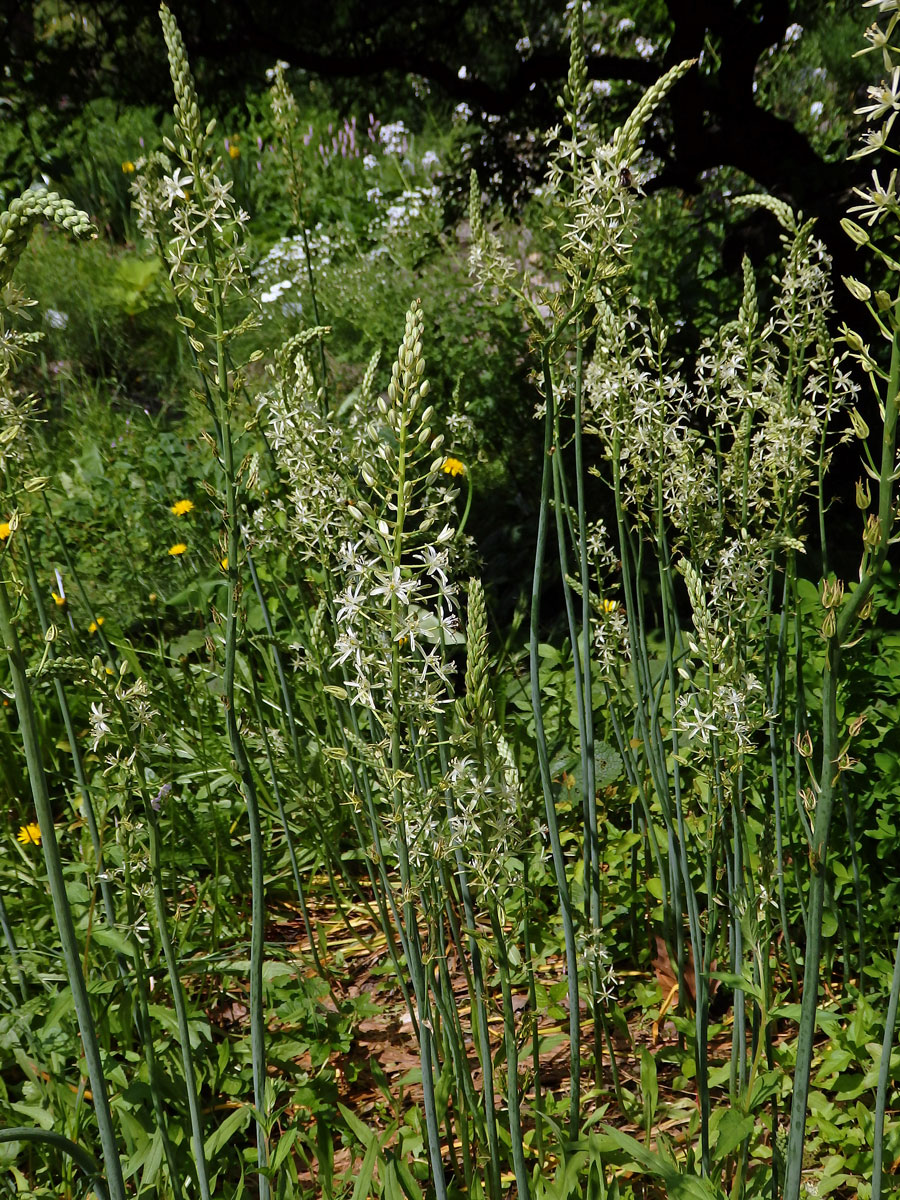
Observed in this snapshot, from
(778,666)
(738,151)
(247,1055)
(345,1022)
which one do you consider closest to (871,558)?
(778,666)

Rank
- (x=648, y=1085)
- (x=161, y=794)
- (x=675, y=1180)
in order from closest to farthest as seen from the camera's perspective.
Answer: (x=675, y=1180) → (x=648, y=1085) → (x=161, y=794)

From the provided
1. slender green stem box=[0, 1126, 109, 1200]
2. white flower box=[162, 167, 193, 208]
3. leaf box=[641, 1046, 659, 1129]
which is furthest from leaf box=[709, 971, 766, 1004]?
white flower box=[162, 167, 193, 208]

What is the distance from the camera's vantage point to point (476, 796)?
57.4 inches

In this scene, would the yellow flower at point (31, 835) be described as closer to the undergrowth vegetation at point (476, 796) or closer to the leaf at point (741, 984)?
the undergrowth vegetation at point (476, 796)

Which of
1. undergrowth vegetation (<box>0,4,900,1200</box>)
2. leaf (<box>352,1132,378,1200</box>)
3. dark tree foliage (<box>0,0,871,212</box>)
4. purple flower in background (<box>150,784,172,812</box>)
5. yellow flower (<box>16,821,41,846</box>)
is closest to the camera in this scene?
undergrowth vegetation (<box>0,4,900,1200</box>)

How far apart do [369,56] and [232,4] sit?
73cm

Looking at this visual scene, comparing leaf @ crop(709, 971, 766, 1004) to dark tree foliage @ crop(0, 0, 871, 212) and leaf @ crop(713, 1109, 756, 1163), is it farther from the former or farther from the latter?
dark tree foliage @ crop(0, 0, 871, 212)

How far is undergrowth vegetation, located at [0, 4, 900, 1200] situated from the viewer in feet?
4.81

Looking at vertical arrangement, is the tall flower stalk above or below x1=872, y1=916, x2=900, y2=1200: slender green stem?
above

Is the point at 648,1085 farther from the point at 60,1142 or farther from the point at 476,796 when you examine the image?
the point at 60,1142

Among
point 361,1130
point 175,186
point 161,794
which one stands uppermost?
point 175,186

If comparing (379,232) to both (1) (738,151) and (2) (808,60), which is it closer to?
(2) (808,60)

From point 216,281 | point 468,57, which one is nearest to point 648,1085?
point 216,281

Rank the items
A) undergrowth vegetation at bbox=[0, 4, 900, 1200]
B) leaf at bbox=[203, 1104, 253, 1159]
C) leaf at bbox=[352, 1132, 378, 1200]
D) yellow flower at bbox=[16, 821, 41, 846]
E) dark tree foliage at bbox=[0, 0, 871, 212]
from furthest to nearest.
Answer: dark tree foliage at bbox=[0, 0, 871, 212] < yellow flower at bbox=[16, 821, 41, 846] < leaf at bbox=[203, 1104, 253, 1159] < leaf at bbox=[352, 1132, 378, 1200] < undergrowth vegetation at bbox=[0, 4, 900, 1200]
